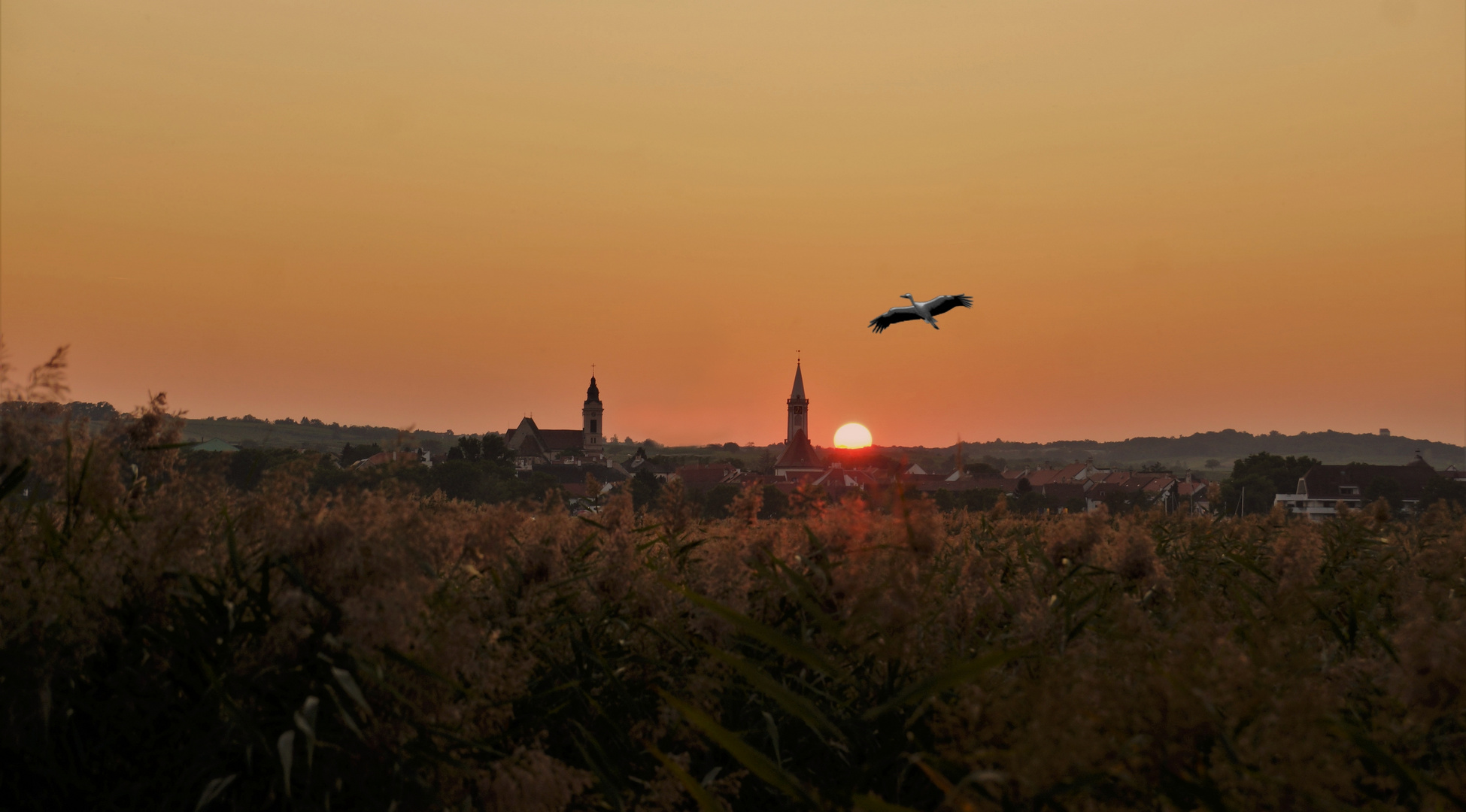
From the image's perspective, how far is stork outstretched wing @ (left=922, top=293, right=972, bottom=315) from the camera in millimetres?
6758

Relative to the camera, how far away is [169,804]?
2785 millimetres

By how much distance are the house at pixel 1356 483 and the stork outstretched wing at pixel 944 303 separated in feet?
334

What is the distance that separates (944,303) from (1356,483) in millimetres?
118607

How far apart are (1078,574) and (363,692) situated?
3676 millimetres

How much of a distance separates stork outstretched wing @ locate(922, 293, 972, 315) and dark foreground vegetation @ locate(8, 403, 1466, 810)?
2.71m

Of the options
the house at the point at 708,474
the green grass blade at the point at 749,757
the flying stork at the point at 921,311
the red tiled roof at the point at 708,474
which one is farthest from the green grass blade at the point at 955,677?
the red tiled roof at the point at 708,474

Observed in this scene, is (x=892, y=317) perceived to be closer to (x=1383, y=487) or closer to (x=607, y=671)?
(x=607, y=671)

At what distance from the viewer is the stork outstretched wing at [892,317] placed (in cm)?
701

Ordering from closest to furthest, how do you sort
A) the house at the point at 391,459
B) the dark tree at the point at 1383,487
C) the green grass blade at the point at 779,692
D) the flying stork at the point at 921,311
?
the green grass blade at the point at 779,692, the house at the point at 391,459, the flying stork at the point at 921,311, the dark tree at the point at 1383,487

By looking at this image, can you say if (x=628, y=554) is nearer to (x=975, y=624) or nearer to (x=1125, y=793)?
(x=975, y=624)

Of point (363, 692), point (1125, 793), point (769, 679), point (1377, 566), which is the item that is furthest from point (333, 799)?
point (1377, 566)

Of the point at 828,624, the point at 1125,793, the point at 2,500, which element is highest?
the point at 2,500

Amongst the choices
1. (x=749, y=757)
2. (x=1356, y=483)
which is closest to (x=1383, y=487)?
(x=1356, y=483)

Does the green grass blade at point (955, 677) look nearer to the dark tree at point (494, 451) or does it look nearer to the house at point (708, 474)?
the dark tree at point (494, 451)
